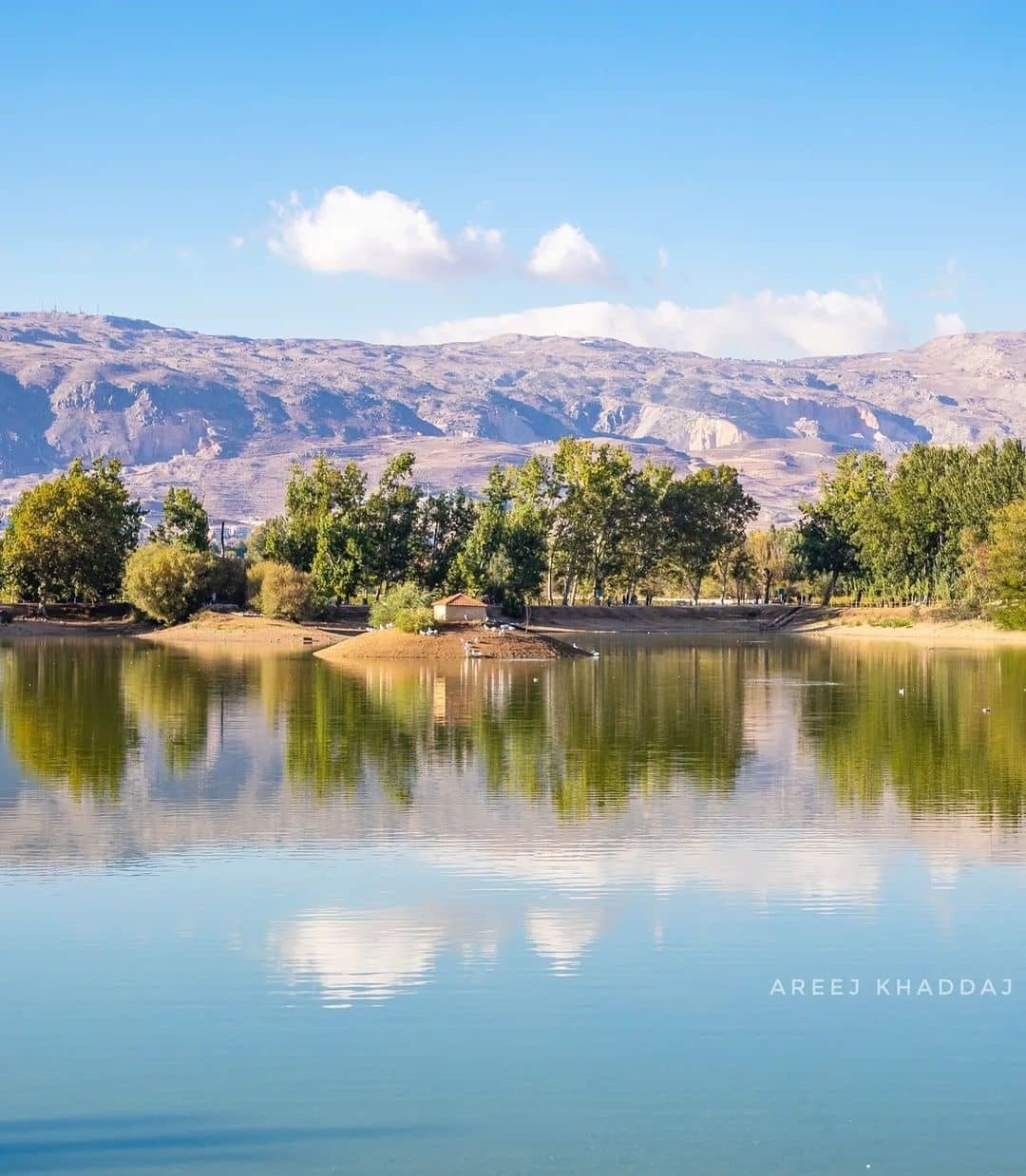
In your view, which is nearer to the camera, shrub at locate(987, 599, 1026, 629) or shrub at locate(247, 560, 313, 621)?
shrub at locate(247, 560, 313, 621)

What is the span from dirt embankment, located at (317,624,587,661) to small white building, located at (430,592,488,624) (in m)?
4.54

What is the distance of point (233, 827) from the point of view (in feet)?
84.6

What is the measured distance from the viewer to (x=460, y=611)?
88.6 meters

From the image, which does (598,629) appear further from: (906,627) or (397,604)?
(397,604)

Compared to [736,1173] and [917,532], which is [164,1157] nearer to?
[736,1173]

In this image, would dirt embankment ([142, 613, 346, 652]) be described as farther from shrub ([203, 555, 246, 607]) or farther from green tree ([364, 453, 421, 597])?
green tree ([364, 453, 421, 597])

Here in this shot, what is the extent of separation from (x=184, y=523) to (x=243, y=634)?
58.2ft

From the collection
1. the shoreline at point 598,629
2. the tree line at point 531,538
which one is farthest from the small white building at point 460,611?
the shoreline at point 598,629

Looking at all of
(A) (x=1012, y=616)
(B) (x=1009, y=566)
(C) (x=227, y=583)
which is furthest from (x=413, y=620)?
(A) (x=1012, y=616)

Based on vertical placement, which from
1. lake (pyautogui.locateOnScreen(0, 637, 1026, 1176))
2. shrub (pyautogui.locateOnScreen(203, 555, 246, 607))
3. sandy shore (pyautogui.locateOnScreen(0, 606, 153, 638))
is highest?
shrub (pyautogui.locateOnScreen(203, 555, 246, 607))

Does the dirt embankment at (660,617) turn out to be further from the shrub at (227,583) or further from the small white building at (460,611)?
the small white building at (460,611)

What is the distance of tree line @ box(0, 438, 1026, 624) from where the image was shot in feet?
334

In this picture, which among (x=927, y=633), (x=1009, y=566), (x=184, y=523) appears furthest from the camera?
(x=184, y=523)

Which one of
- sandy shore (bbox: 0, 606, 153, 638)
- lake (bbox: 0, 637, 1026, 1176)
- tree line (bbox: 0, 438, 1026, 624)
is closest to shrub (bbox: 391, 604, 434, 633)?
tree line (bbox: 0, 438, 1026, 624)
